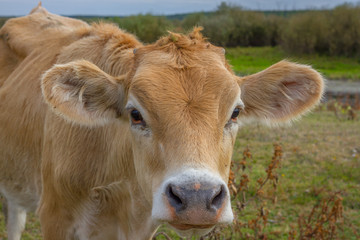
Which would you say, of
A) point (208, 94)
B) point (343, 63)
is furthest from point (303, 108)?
point (343, 63)

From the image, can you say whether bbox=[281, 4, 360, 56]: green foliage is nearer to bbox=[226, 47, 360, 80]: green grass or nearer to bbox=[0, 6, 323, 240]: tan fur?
bbox=[226, 47, 360, 80]: green grass

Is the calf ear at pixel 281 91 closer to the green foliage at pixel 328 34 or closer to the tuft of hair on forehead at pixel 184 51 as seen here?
the tuft of hair on forehead at pixel 184 51

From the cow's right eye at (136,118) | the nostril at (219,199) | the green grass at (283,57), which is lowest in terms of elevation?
the green grass at (283,57)

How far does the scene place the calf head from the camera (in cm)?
226

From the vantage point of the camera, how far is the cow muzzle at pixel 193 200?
2.16m

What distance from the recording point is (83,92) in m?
3.07

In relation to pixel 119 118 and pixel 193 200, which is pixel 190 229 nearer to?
pixel 193 200

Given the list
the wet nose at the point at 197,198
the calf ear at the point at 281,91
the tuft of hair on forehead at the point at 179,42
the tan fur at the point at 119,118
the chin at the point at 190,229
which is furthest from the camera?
the calf ear at the point at 281,91

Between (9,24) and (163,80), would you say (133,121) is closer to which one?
(163,80)

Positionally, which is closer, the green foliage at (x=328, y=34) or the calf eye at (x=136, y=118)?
the calf eye at (x=136, y=118)

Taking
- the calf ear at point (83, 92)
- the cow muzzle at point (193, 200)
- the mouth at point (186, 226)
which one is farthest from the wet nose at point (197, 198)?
the calf ear at point (83, 92)

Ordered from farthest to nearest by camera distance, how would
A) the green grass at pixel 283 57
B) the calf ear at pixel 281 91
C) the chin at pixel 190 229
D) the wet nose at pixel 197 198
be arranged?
the green grass at pixel 283 57 < the calf ear at pixel 281 91 < the chin at pixel 190 229 < the wet nose at pixel 197 198

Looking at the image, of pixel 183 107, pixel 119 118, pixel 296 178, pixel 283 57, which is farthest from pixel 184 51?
pixel 283 57

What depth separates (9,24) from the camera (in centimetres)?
588
